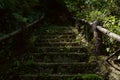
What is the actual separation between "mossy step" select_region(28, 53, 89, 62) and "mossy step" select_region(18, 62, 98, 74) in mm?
380

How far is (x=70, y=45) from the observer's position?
256 inches

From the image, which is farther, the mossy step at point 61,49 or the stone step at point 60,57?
the mossy step at point 61,49

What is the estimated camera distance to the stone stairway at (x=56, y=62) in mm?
4594

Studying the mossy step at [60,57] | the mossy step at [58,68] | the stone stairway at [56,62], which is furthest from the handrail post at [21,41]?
the mossy step at [58,68]

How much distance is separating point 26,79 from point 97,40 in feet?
6.11

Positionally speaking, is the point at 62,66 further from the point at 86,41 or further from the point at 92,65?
the point at 86,41

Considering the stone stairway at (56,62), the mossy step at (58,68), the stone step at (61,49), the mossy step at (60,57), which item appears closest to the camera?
the stone stairway at (56,62)

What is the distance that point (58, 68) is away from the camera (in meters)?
4.93

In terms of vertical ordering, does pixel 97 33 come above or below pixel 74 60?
above

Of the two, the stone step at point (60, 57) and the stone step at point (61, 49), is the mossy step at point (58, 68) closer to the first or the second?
the stone step at point (60, 57)

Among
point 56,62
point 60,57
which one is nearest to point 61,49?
point 60,57

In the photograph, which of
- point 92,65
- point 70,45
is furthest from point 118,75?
point 70,45

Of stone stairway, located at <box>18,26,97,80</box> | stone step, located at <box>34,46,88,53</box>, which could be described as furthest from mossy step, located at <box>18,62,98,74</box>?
stone step, located at <box>34,46,88,53</box>

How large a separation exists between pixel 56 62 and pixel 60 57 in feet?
1.18
